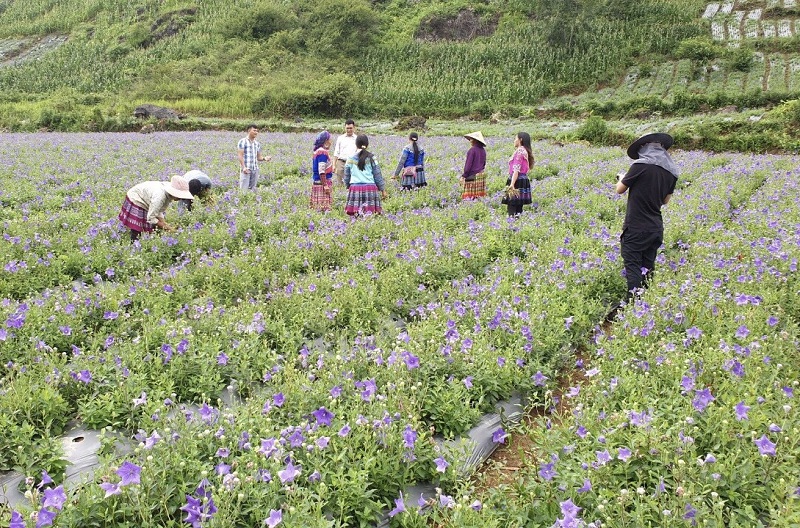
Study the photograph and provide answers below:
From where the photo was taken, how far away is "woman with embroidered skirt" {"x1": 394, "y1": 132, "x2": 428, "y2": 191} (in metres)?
10.7

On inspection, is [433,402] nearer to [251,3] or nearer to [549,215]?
[549,215]

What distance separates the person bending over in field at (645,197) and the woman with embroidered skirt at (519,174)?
2782 millimetres

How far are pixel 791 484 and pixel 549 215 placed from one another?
269 inches

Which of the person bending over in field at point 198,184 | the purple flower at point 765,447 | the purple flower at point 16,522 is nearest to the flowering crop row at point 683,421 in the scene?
the purple flower at point 765,447

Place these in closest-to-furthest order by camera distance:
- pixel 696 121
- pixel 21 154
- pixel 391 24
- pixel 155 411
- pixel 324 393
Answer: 1. pixel 155 411
2. pixel 324 393
3. pixel 21 154
4. pixel 696 121
5. pixel 391 24

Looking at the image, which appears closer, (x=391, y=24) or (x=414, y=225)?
(x=414, y=225)

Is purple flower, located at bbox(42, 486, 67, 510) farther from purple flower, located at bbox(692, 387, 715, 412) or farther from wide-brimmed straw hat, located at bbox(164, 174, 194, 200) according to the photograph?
wide-brimmed straw hat, located at bbox(164, 174, 194, 200)

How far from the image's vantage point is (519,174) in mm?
8820

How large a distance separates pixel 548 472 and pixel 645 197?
12.8ft

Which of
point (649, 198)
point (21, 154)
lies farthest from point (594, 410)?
point (21, 154)

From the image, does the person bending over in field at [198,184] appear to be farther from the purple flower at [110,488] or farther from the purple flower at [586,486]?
the purple flower at [586,486]

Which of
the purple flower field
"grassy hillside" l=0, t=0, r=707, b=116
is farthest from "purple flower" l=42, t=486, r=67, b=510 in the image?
"grassy hillside" l=0, t=0, r=707, b=116

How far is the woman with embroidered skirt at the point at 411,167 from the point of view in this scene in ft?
35.1

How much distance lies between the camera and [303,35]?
165 ft
